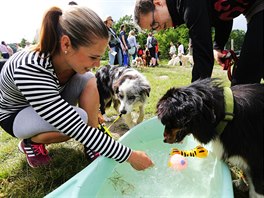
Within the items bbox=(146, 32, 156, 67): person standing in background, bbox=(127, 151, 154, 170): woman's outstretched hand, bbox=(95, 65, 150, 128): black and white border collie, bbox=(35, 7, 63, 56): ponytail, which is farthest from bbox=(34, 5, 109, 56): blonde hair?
bbox=(146, 32, 156, 67): person standing in background

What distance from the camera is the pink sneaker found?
2.41 metres

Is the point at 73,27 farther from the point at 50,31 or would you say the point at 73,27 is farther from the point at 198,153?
the point at 198,153

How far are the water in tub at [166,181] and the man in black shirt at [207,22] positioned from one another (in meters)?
0.73

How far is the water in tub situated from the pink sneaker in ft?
2.48

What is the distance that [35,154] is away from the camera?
8.00 feet

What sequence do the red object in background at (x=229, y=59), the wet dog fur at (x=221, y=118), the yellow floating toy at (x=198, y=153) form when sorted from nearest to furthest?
the wet dog fur at (x=221, y=118) < the yellow floating toy at (x=198, y=153) < the red object in background at (x=229, y=59)

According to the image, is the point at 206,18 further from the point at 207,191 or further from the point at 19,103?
the point at 19,103

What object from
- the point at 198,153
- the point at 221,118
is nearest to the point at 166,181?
the point at 198,153

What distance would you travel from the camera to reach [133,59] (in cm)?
1365

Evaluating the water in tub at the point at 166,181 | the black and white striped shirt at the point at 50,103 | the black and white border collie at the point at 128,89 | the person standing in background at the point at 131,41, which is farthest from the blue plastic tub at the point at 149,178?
the person standing in background at the point at 131,41

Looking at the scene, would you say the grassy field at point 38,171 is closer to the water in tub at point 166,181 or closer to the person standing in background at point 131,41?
the water in tub at point 166,181

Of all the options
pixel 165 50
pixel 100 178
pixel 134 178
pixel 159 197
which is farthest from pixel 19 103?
pixel 165 50

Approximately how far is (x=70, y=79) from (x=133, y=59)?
11429 millimetres

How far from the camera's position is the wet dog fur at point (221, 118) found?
1.68m
